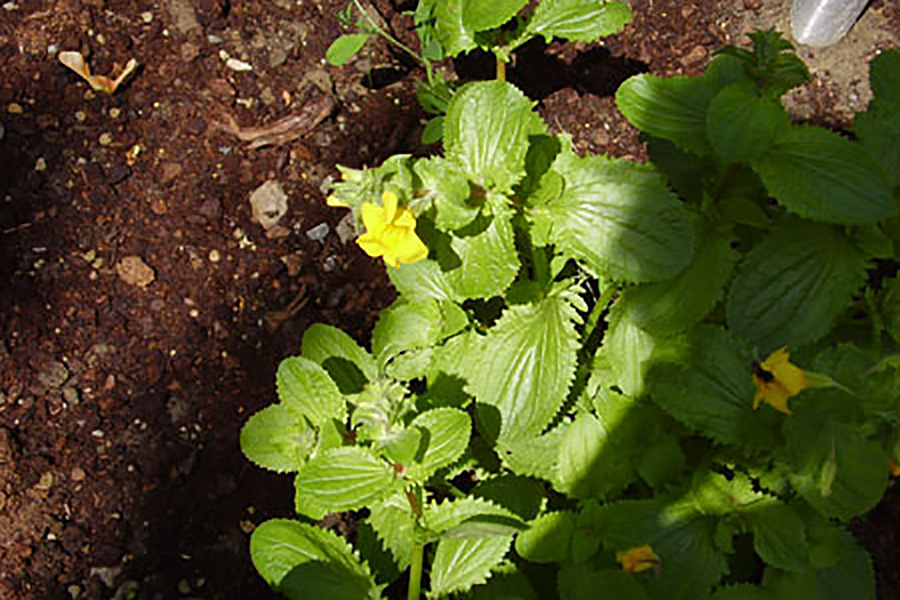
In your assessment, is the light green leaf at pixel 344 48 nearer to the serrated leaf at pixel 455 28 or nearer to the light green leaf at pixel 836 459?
the serrated leaf at pixel 455 28

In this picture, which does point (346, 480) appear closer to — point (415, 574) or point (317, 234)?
point (415, 574)

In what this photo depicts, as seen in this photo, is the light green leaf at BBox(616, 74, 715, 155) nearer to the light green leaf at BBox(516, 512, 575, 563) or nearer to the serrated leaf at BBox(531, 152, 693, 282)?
the serrated leaf at BBox(531, 152, 693, 282)

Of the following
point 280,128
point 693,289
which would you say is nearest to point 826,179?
point 693,289

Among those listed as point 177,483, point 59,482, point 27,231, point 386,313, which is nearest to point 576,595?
point 386,313

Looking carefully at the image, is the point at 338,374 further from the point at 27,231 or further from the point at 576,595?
the point at 27,231

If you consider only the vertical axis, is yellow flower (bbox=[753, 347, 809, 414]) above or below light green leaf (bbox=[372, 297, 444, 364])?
above

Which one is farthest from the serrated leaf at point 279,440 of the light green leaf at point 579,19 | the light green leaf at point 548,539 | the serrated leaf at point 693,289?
the light green leaf at point 579,19

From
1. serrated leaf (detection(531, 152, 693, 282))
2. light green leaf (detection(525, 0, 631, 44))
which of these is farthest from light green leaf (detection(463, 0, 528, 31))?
serrated leaf (detection(531, 152, 693, 282))
